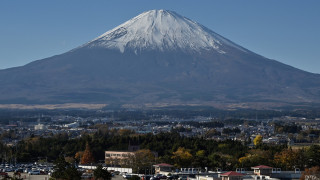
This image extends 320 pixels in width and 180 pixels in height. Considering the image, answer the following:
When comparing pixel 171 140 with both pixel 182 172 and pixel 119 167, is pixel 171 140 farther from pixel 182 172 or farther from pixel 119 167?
pixel 182 172

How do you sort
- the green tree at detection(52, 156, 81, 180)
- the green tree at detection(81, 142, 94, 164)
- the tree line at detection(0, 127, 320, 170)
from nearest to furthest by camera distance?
1. the green tree at detection(52, 156, 81, 180)
2. the tree line at detection(0, 127, 320, 170)
3. the green tree at detection(81, 142, 94, 164)

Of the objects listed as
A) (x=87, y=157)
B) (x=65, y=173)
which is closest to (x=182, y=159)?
(x=87, y=157)

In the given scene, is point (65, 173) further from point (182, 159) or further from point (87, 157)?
point (87, 157)

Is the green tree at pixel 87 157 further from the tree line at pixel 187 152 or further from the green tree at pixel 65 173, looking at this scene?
the green tree at pixel 65 173

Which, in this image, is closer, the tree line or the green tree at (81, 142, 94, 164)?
the tree line

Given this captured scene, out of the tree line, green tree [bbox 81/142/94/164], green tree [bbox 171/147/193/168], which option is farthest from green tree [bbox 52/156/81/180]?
green tree [bbox 81/142/94/164]

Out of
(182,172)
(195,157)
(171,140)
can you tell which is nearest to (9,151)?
(171,140)

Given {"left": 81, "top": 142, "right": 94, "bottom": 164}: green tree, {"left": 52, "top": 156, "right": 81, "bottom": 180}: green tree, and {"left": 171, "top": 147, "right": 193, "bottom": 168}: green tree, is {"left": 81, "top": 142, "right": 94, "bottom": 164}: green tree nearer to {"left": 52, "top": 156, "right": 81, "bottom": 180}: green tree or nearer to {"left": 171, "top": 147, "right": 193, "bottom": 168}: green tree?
{"left": 171, "top": 147, "right": 193, "bottom": 168}: green tree

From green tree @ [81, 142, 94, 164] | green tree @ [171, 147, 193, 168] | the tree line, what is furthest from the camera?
green tree @ [81, 142, 94, 164]

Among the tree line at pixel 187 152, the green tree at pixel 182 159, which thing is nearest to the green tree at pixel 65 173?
the green tree at pixel 182 159

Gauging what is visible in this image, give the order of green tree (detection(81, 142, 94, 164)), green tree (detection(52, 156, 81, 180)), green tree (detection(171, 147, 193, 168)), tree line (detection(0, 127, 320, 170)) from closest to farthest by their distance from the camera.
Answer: green tree (detection(52, 156, 81, 180)) → tree line (detection(0, 127, 320, 170)) → green tree (detection(171, 147, 193, 168)) → green tree (detection(81, 142, 94, 164))

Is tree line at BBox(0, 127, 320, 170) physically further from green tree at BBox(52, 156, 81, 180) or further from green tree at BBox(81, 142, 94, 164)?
green tree at BBox(52, 156, 81, 180)
